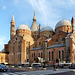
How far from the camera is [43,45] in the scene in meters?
51.9

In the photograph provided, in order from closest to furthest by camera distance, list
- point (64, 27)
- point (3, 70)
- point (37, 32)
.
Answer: point (3, 70) → point (64, 27) → point (37, 32)

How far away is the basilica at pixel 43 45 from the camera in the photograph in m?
43.8

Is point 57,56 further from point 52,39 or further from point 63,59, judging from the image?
point 52,39

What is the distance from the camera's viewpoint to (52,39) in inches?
2083

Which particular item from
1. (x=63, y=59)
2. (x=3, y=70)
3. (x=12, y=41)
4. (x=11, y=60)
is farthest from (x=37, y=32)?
(x=3, y=70)

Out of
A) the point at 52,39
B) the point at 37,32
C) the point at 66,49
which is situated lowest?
the point at 66,49

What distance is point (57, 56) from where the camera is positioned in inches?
1797

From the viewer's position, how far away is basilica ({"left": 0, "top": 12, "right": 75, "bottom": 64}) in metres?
43.8

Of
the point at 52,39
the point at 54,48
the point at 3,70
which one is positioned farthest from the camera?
the point at 52,39

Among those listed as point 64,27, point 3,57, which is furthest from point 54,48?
point 3,57

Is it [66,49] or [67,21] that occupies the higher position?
[67,21]

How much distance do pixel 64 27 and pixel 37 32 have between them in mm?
19167

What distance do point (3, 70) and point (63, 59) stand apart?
2548cm

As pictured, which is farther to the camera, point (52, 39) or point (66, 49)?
point (52, 39)
